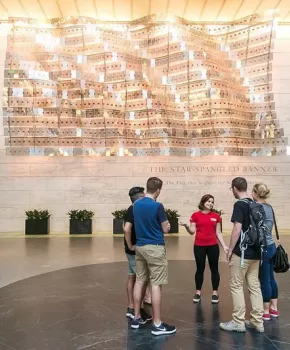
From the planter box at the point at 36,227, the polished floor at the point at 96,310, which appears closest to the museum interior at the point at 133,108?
the planter box at the point at 36,227

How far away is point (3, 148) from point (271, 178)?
1034cm

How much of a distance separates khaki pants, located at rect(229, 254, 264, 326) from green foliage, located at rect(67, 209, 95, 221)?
9890mm

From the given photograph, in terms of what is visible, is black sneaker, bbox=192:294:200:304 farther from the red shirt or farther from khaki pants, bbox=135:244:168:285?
→ khaki pants, bbox=135:244:168:285

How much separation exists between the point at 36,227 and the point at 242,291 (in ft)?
34.4

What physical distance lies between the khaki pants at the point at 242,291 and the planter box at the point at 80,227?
32.0 feet

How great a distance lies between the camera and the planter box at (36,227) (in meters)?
13.2

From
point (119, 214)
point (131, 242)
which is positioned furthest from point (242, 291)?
point (119, 214)

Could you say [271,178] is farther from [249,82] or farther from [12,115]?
[12,115]

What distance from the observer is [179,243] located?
429 inches

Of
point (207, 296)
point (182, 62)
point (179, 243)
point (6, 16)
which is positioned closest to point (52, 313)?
point (207, 296)

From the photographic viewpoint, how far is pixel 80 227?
13320 mm

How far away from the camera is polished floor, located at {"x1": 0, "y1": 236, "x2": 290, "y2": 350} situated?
3748 millimetres

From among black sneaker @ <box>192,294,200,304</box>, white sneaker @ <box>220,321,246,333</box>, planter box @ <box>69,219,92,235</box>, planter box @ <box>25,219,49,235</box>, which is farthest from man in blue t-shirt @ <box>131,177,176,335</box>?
planter box @ <box>25,219,49,235</box>

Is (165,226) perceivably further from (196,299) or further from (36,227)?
(36,227)
